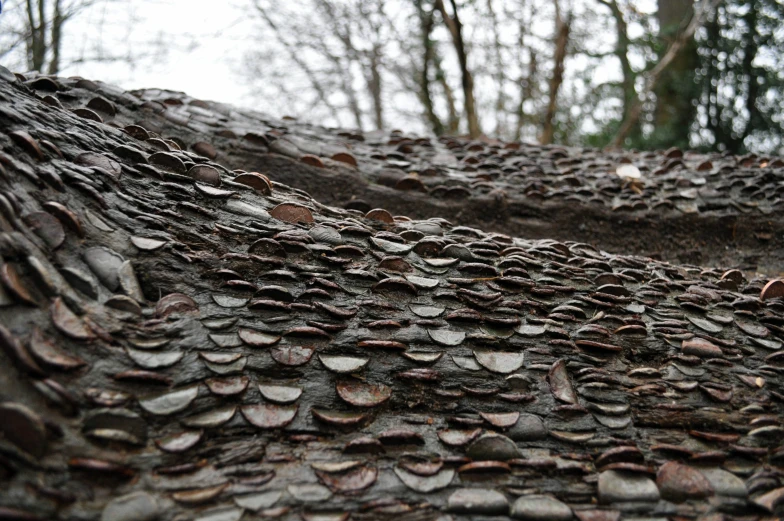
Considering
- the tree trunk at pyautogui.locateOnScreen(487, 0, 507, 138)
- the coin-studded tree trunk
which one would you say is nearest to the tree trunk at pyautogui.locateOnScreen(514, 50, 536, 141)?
the tree trunk at pyautogui.locateOnScreen(487, 0, 507, 138)

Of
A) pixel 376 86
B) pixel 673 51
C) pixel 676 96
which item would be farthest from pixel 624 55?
pixel 376 86

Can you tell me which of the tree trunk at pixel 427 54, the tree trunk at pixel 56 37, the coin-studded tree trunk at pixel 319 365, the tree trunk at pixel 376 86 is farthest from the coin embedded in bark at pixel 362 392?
the tree trunk at pixel 376 86

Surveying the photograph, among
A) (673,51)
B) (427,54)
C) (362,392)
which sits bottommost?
(362,392)

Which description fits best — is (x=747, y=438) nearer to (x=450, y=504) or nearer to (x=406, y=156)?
(x=450, y=504)

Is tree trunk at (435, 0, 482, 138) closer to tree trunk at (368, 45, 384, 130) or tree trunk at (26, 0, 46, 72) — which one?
tree trunk at (368, 45, 384, 130)

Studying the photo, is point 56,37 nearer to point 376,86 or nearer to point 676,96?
point 376,86

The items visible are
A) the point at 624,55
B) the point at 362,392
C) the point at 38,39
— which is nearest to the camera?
the point at 362,392

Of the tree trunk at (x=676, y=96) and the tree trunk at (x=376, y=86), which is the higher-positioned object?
the tree trunk at (x=376, y=86)

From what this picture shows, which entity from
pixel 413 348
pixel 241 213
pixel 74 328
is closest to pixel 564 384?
pixel 413 348

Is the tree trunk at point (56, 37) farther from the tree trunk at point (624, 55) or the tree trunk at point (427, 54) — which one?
the tree trunk at point (624, 55)

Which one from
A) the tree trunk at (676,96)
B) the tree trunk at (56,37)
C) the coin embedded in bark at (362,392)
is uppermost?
the tree trunk at (56,37)

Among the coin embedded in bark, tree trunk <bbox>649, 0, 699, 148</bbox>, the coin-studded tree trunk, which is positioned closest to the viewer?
the coin-studded tree trunk

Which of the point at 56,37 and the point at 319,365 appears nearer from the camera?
the point at 319,365

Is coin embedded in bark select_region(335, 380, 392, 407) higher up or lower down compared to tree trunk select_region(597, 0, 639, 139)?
lower down
